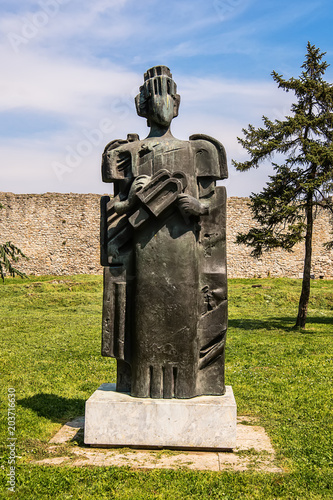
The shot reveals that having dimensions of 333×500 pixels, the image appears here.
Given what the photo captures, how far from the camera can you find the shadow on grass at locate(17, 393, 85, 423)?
6156mm

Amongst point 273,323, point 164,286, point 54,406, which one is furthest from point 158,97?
point 273,323

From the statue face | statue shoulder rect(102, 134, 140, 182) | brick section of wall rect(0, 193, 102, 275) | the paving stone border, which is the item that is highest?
brick section of wall rect(0, 193, 102, 275)

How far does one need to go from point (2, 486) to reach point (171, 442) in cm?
140

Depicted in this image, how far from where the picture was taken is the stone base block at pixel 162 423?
15.8 ft

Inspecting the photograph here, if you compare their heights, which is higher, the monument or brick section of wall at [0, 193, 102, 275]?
brick section of wall at [0, 193, 102, 275]

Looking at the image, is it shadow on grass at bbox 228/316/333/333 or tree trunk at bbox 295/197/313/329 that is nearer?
shadow on grass at bbox 228/316/333/333

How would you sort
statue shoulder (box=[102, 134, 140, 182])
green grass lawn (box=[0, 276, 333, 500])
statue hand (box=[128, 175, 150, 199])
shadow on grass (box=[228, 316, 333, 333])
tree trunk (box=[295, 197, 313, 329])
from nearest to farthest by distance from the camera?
green grass lawn (box=[0, 276, 333, 500]) < statue hand (box=[128, 175, 150, 199]) < statue shoulder (box=[102, 134, 140, 182]) < shadow on grass (box=[228, 316, 333, 333]) < tree trunk (box=[295, 197, 313, 329])

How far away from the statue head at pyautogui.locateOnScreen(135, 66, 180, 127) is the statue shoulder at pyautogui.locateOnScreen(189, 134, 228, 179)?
0.36 metres

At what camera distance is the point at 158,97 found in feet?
16.9

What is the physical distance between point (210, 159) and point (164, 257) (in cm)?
98

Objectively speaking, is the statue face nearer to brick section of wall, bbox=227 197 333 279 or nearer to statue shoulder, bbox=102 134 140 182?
statue shoulder, bbox=102 134 140 182

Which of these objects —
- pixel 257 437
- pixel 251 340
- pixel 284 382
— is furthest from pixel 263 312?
pixel 257 437

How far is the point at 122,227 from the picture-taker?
5.18 m

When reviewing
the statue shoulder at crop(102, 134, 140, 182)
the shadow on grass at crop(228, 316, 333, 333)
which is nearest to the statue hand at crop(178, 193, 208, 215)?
the statue shoulder at crop(102, 134, 140, 182)
